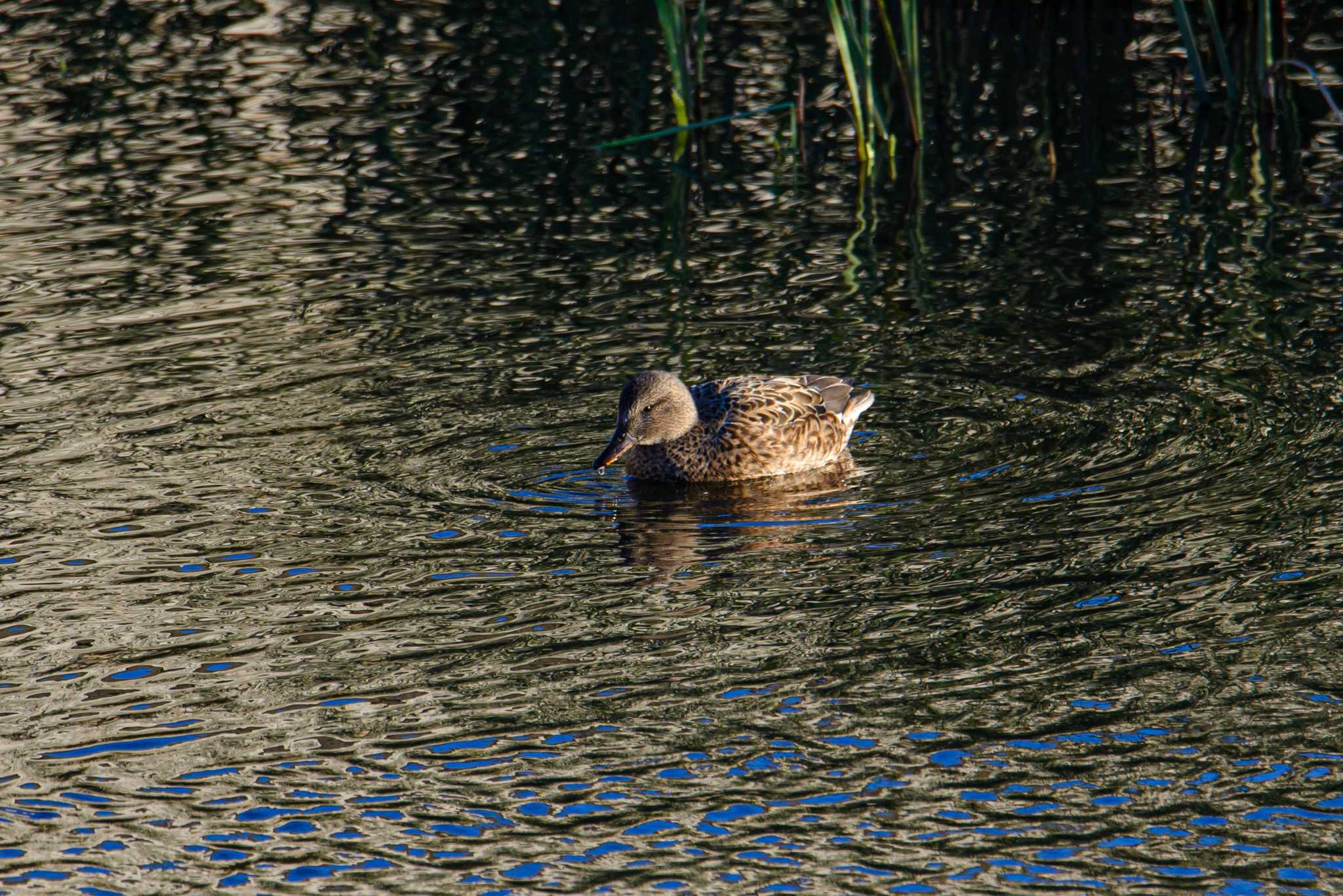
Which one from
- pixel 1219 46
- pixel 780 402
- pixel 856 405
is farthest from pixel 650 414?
pixel 1219 46

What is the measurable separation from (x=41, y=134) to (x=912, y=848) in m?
15.8

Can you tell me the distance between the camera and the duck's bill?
10.5 m

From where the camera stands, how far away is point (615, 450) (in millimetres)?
10500

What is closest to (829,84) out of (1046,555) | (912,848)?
(1046,555)

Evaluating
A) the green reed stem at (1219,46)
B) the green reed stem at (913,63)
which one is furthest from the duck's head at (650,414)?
the green reed stem at (1219,46)

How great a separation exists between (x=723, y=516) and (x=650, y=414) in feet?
2.83

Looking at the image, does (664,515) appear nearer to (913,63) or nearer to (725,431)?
(725,431)

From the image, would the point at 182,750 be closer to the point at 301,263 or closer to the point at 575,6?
the point at 301,263

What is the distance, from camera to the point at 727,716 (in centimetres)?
749

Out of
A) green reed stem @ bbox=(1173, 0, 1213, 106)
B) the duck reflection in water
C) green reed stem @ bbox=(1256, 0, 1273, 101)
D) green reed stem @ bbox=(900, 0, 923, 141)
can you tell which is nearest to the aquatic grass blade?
green reed stem @ bbox=(900, 0, 923, 141)

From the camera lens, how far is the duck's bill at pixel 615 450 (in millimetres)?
10461

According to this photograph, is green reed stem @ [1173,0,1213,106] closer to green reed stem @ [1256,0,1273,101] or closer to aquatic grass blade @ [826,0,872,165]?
green reed stem @ [1256,0,1273,101]

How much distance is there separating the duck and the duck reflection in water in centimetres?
9

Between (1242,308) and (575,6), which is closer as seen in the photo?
(1242,308)
